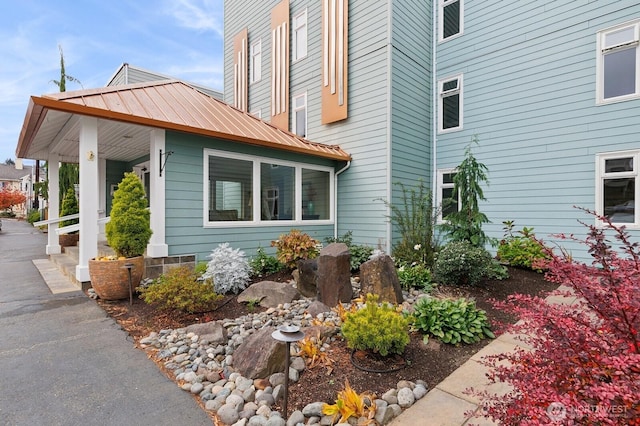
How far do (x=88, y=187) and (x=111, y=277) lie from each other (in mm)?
1462

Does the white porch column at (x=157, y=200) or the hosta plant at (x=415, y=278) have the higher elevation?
the white porch column at (x=157, y=200)

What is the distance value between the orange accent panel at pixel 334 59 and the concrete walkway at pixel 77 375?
681 centimetres

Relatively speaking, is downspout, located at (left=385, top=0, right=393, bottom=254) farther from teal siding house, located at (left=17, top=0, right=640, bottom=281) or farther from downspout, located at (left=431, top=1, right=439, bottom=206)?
downspout, located at (left=431, top=1, right=439, bottom=206)

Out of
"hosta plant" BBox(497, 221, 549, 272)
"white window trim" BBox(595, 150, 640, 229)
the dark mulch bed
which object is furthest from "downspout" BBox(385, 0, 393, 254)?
"white window trim" BBox(595, 150, 640, 229)

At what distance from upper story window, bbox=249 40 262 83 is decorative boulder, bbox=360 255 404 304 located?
9208mm

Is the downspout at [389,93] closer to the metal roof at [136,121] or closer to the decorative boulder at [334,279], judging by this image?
the metal roof at [136,121]

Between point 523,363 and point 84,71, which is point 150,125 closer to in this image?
point 523,363

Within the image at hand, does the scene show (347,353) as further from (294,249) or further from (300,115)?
(300,115)

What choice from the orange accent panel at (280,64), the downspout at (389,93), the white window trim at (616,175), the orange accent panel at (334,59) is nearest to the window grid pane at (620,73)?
the white window trim at (616,175)

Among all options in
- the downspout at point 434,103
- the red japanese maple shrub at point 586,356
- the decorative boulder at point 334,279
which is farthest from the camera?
the downspout at point 434,103

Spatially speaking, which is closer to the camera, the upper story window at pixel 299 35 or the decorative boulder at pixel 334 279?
the decorative boulder at pixel 334 279

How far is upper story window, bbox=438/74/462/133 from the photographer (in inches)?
326

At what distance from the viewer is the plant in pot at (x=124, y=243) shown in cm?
452

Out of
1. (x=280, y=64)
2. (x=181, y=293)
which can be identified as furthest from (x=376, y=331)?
(x=280, y=64)
